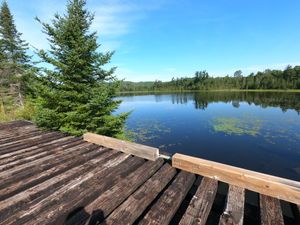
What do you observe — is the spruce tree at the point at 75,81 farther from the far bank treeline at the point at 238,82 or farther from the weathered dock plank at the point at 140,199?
the far bank treeline at the point at 238,82

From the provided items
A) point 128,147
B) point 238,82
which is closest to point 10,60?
point 128,147

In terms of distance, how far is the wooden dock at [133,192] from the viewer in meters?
1.58

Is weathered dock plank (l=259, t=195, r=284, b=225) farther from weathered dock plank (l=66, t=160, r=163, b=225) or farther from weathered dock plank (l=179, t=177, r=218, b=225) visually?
weathered dock plank (l=66, t=160, r=163, b=225)

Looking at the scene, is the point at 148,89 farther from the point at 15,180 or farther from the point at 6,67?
the point at 15,180

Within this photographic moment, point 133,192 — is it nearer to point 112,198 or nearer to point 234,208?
point 112,198

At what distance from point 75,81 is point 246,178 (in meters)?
6.39

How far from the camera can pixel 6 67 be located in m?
18.5

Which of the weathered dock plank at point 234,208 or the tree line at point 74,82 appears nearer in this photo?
the weathered dock plank at point 234,208

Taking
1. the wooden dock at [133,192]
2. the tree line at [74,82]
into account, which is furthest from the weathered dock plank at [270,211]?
the tree line at [74,82]

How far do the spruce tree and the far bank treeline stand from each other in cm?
5517

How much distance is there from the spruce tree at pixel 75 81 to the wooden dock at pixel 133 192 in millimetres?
3597

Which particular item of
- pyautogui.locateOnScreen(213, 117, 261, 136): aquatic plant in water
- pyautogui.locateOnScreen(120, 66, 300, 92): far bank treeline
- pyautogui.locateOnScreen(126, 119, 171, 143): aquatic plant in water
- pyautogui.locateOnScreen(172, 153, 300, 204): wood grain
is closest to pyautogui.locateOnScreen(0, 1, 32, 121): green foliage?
pyautogui.locateOnScreen(126, 119, 171, 143): aquatic plant in water

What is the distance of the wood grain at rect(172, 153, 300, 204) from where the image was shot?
5.81 feet

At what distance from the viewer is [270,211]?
63.9 inches
